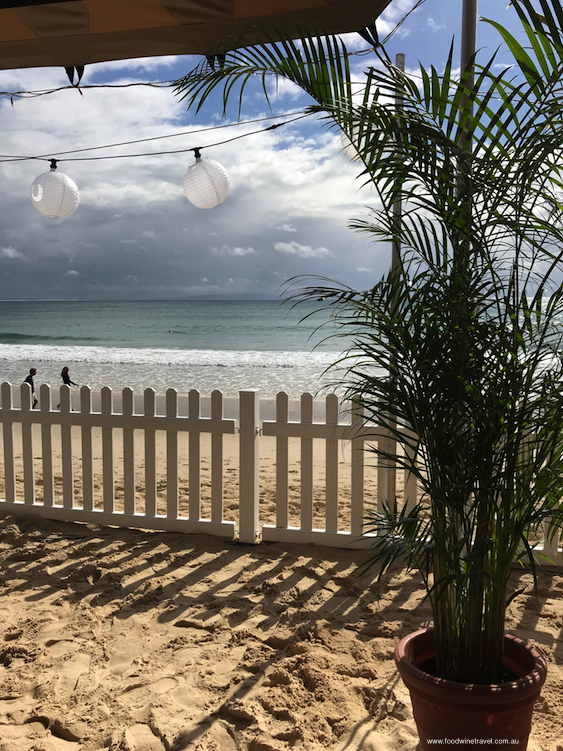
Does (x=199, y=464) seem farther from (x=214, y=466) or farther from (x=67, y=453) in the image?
(x=67, y=453)

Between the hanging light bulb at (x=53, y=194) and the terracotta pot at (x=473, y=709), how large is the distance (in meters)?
5.15

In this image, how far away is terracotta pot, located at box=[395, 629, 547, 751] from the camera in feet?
5.44

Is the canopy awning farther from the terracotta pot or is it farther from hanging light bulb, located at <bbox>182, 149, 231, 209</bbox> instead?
the terracotta pot

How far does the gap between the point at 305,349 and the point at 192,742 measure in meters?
22.3

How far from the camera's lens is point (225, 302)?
151 feet

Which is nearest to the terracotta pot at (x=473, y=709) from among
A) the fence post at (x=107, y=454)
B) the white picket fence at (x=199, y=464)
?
the white picket fence at (x=199, y=464)

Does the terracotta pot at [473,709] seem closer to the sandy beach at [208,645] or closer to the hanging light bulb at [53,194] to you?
the sandy beach at [208,645]

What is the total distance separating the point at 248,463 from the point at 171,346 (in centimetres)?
2355

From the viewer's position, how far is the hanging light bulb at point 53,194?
17.6 feet

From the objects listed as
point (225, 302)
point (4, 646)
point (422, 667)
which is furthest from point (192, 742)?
point (225, 302)

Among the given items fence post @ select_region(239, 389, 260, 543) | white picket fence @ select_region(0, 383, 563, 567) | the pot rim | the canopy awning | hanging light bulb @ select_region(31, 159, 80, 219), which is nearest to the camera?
the pot rim

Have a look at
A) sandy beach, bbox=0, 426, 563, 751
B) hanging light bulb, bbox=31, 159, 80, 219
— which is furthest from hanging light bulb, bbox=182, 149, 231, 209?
sandy beach, bbox=0, 426, 563, 751

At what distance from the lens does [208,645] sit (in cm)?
265

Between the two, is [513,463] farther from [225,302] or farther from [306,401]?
[225,302]
